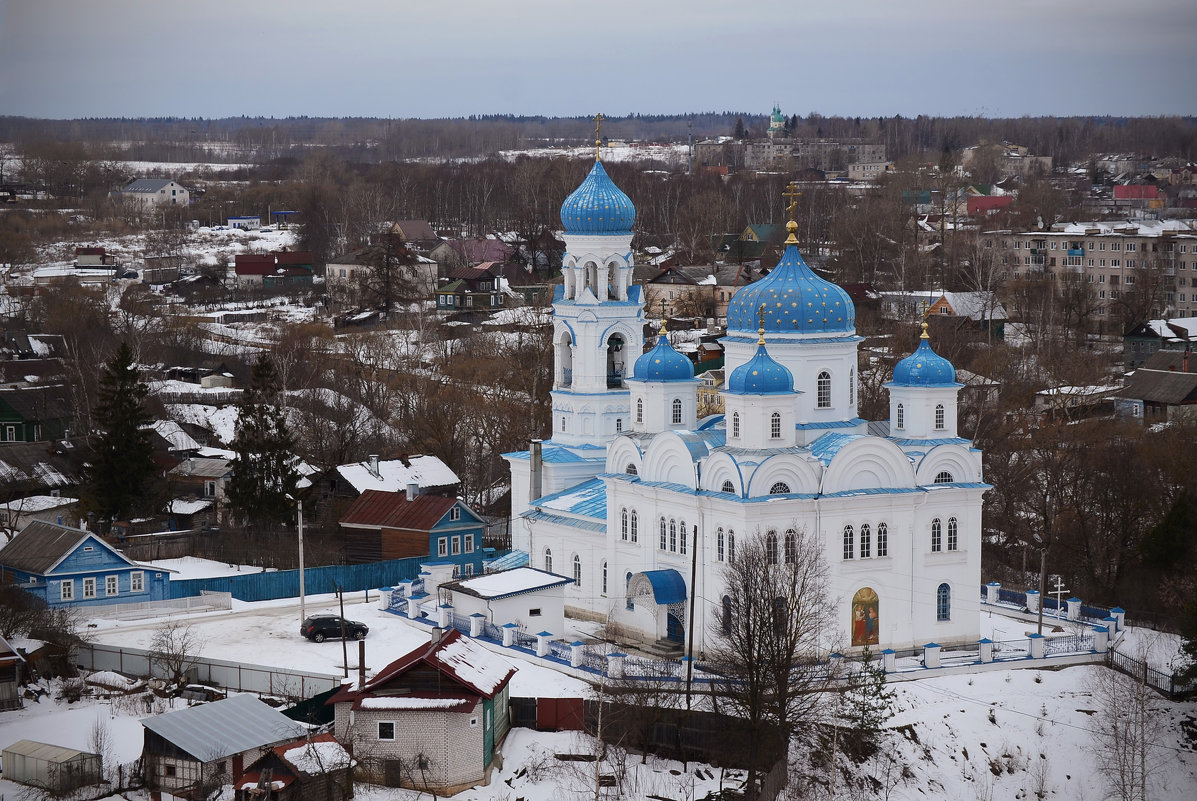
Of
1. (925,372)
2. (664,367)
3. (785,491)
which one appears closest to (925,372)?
(925,372)

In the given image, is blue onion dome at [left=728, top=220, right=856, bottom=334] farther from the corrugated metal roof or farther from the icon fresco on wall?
the corrugated metal roof

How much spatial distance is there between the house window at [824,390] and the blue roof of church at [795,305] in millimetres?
710

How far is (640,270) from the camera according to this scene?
64.2m

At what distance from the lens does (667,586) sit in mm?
25250

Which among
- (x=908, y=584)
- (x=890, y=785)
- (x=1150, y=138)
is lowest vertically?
(x=890, y=785)

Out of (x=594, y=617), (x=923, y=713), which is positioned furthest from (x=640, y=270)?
(x=923, y=713)

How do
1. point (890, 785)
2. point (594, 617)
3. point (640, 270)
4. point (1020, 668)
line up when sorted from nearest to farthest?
point (890, 785) < point (1020, 668) < point (594, 617) < point (640, 270)

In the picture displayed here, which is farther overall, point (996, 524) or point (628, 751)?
point (996, 524)

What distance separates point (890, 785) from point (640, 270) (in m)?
43.5

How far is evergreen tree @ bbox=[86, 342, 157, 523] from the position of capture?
34.1m

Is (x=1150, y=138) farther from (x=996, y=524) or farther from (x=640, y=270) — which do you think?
(x=996, y=524)

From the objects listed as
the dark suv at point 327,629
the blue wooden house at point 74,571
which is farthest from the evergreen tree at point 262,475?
the dark suv at point 327,629

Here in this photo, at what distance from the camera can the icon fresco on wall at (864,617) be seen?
80.7 ft

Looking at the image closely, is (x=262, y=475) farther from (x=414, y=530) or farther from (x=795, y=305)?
(x=795, y=305)
